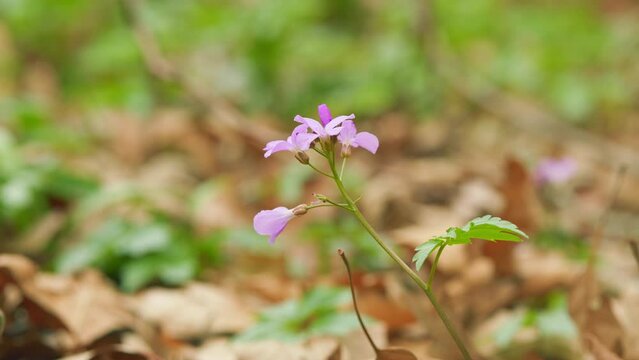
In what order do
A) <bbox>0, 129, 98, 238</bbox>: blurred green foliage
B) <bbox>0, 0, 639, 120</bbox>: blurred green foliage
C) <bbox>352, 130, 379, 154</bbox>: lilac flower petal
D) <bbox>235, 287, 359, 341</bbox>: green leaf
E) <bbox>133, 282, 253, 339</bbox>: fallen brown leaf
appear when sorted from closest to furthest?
<bbox>352, 130, 379, 154</bbox>: lilac flower petal < <bbox>235, 287, 359, 341</bbox>: green leaf < <bbox>133, 282, 253, 339</bbox>: fallen brown leaf < <bbox>0, 129, 98, 238</bbox>: blurred green foliage < <bbox>0, 0, 639, 120</bbox>: blurred green foliage

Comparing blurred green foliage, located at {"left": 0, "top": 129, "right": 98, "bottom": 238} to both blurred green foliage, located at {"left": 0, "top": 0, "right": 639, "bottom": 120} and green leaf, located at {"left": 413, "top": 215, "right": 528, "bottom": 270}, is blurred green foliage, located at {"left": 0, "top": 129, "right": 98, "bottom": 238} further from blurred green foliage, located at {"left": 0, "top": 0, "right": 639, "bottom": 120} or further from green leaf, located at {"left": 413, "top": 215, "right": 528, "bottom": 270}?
green leaf, located at {"left": 413, "top": 215, "right": 528, "bottom": 270}

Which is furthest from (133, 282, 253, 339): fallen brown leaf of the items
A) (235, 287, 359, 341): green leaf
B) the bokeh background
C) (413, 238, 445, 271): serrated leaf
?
(413, 238, 445, 271): serrated leaf

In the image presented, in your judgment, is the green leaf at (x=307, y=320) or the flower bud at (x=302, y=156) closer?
the flower bud at (x=302, y=156)

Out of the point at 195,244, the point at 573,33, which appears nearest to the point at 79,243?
the point at 195,244

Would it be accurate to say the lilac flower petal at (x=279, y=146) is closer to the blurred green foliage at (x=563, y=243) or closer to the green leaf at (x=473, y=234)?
the green leaf at (x=473, y=234)

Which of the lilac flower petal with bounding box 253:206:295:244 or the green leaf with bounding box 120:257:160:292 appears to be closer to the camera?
the lilac flower petal with bounding box 253:206:295:244

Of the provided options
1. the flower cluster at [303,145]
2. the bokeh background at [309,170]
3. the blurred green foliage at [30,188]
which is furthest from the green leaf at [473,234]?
the blurred green foliage at [30,188]

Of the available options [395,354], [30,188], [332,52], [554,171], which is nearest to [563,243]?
[554,171]

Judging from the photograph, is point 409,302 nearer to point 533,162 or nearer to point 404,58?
point 533,162
